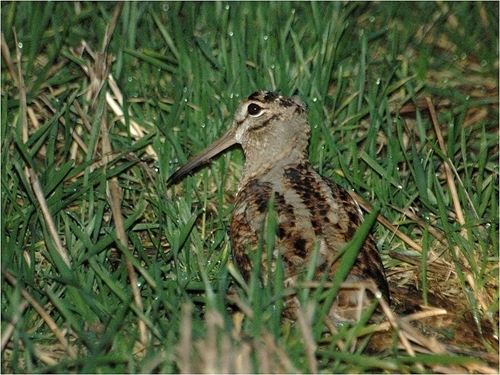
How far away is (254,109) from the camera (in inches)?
218

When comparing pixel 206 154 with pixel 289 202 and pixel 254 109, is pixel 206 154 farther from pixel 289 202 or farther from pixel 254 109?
pixel 289 202

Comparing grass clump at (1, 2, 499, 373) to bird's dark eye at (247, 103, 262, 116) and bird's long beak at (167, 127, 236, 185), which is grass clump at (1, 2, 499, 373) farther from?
bird's dark eye at (247, 103, 262, 116)

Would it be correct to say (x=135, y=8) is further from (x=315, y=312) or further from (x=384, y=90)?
(x=315, y=312)

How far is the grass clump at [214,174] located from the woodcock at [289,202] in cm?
19

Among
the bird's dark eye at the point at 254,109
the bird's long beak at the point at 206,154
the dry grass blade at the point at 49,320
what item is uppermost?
the bird's dark eye at the point at 254,109

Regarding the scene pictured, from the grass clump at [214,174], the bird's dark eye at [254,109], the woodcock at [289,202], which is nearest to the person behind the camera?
the grass clump at [214,174]

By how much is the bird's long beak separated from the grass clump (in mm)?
75

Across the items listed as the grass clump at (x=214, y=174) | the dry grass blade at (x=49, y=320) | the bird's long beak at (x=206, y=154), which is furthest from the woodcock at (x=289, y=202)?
the dry grass blade at (x=49, y=320)

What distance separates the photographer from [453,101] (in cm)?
655

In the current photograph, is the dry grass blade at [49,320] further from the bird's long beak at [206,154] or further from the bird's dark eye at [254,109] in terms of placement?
the bird's dark eye at [254,109]

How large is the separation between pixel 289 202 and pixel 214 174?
1.03 metres

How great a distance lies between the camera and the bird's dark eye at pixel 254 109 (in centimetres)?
552

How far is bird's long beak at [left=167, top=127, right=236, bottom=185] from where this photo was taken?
220 inches

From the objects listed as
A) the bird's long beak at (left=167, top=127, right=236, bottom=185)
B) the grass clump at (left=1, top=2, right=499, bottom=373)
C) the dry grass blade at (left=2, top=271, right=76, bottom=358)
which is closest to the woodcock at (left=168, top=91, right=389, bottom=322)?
the bird's long beak at (left=167, top=127, right=236, bottom=185)
